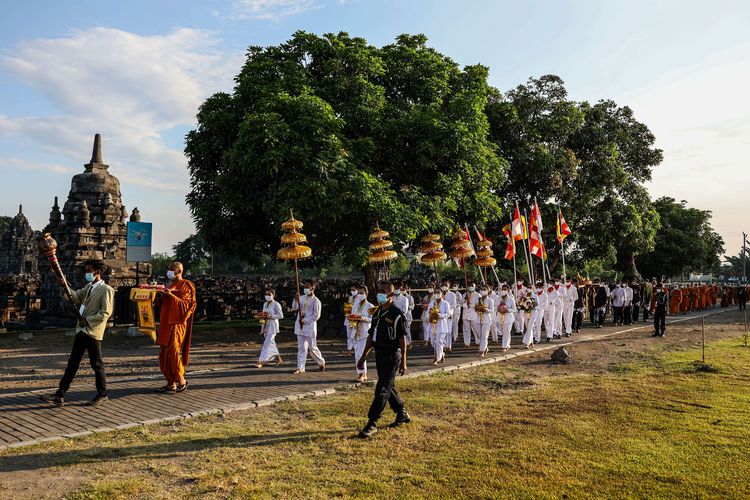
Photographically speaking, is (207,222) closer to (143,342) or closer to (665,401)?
(143,342)

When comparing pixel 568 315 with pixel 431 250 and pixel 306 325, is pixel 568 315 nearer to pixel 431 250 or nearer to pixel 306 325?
pixel 431 250

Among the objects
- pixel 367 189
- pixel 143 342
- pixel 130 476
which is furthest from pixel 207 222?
pixel 130 476

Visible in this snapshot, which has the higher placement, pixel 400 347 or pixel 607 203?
pixel 607 203

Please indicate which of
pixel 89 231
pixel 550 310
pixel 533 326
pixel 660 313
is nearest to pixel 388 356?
pixel 533 326

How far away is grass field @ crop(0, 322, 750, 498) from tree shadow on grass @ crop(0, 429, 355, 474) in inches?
0.8

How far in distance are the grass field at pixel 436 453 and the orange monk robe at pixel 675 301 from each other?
2398 cm

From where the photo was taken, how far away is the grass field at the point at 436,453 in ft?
17.4

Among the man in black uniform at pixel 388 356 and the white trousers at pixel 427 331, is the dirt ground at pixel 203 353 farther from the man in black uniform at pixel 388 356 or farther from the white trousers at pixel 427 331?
the man in black uniform at pixel 388 356

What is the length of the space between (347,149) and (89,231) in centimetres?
1215

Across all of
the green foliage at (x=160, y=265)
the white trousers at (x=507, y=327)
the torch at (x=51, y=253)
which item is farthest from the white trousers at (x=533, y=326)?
the green foliage at (x=160, y=265)

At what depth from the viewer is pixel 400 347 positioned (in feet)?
24.8

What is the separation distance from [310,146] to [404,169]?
13.9ft

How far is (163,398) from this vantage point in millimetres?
9172

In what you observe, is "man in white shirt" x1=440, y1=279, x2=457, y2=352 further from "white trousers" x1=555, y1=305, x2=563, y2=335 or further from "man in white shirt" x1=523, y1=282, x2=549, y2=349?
"white trousers" x1=555, y1=305, x2=563, y2=335
